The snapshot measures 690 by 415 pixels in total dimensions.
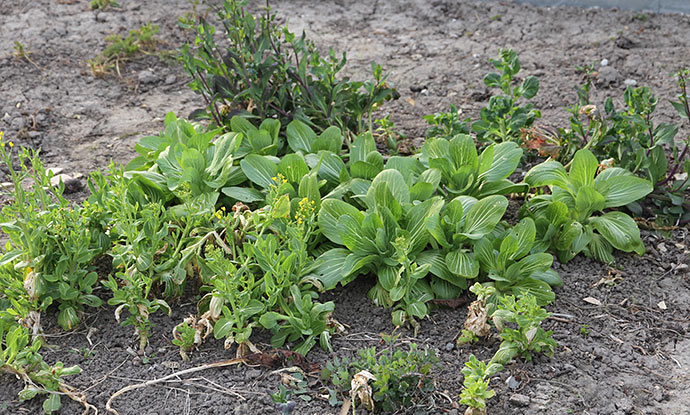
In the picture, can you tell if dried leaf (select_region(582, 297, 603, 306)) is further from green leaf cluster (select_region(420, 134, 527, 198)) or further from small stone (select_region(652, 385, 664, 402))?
green leaf cluster (select_region(420, 134, 527, 198))

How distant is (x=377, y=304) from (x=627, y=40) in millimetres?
3609

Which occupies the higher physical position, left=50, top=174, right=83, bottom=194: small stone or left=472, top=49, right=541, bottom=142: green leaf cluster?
left=472, top=49, right=541, bottom=142: green leaf cluster

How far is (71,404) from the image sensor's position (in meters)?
2.54

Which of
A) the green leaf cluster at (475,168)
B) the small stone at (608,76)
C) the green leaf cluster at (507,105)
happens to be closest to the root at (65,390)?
the green leaf cluster at (475,168)

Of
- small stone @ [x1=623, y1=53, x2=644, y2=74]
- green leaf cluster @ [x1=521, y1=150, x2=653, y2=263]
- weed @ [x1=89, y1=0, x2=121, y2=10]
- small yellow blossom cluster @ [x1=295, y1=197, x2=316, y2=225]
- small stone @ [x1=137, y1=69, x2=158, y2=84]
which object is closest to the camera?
small yellow blossom cluster @ [x1=295, y1=197, x2=316, y2=225]

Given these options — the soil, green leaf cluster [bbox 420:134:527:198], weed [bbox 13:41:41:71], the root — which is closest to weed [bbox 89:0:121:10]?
the soil

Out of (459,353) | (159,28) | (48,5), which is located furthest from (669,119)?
(48,5)

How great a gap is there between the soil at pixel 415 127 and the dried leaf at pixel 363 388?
148 millimetres

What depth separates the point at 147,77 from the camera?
5.37 m

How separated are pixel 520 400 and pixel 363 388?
59cm

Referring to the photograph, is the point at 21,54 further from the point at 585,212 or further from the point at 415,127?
the point at 585,212

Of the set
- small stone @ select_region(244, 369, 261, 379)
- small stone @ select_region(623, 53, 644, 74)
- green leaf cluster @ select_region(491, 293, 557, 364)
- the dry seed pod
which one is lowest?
small stone @ select_region(244, 369, 261, 379)

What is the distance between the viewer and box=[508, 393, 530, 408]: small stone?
2459 mm

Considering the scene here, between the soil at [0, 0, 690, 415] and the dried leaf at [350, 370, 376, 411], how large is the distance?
15cm
